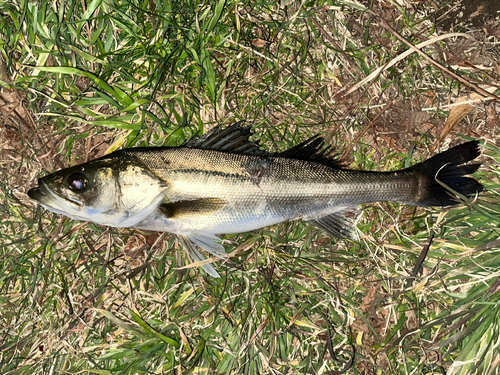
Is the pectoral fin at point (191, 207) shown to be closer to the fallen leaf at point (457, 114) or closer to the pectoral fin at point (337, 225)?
the pectoral fin at point (337, 225)

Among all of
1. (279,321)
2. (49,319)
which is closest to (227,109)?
(279,321)

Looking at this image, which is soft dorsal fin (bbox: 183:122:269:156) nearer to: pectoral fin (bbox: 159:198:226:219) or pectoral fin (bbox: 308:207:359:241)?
pectoral fin (bbox: 159:198:226:219)

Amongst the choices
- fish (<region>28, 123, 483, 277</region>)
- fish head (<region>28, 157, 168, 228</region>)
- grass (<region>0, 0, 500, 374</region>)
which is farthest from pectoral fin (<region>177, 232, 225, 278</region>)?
fish head (<region>28, 157, 168, 228</region>)

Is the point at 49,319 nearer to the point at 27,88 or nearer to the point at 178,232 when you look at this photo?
the point at 178,232

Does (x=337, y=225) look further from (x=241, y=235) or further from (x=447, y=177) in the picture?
(x=447, y=177)

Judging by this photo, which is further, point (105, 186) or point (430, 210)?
point (430, 210)

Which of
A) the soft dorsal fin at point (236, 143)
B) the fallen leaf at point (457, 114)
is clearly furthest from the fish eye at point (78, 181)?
the fallen leaf at point (457, 114)
